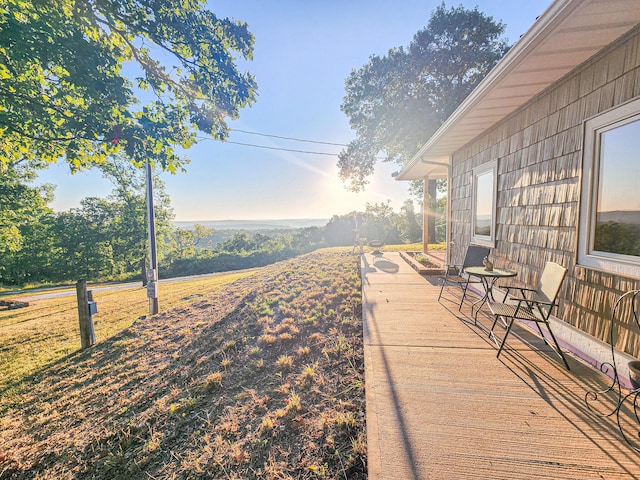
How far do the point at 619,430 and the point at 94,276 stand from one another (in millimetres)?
24866

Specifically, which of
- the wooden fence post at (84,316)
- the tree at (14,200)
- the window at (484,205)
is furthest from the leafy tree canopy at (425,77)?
the tree at (14,200)

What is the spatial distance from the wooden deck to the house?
2.10 feet

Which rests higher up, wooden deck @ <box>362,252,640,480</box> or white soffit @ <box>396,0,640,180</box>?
white soffit @ <box>396,0,640,180</box>

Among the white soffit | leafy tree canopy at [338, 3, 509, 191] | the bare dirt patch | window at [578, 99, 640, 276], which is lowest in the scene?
the bare dirt patch

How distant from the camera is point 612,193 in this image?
84.1 inches

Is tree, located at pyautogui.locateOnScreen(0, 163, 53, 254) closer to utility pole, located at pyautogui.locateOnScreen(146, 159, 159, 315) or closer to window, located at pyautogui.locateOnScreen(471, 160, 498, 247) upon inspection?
utility pole, located at pyautogui.locateOnScreen(146, 159, 159, 315)

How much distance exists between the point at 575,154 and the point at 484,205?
75.4 inches

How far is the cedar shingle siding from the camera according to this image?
2.05 meters

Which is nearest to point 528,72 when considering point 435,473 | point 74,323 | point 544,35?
point 544,35

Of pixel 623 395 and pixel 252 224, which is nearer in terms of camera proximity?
pixel 623 395

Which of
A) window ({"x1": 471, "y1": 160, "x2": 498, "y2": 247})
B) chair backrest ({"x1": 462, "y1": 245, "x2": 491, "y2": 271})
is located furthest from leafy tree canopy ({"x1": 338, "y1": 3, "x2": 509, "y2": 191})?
chair backrest ({"x1": 462, "y1": 245, "x2": 491, "y2": 271})

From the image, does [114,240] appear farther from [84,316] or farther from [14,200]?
[84,316]

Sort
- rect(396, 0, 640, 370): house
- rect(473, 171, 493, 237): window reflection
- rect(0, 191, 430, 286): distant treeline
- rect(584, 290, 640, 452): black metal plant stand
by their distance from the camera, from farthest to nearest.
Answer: rect(0, 191, 430, 286): distant treeline < rect(473, 171, 493, 237): window reflection < rect(396, 0, 640, 370): house < rect(584, 290, 640, 452): black metal plant stand

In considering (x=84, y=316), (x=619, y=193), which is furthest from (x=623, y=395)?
(x=84, y=316)
